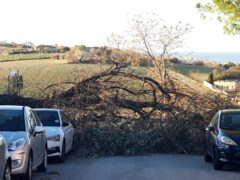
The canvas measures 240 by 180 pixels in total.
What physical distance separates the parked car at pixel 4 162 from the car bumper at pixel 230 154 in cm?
651

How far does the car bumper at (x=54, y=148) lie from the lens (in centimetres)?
1823

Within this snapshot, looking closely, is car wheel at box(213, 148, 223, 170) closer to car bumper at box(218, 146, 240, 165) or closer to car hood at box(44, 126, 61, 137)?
car bumper at box(218, 146, 240, 165)

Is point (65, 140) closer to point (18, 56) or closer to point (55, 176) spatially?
point (55, 176)

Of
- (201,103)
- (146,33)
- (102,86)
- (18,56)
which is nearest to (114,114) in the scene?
(102,86)

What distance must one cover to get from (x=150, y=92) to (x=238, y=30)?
15.6 ft

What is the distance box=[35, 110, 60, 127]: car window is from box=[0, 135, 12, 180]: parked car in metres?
7.77

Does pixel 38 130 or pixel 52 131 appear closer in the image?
pixel 38 130

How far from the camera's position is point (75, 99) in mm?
24141

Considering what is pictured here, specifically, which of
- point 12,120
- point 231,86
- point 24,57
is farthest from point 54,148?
point 24,57

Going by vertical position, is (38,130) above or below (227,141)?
above

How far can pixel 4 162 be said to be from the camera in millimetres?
11258

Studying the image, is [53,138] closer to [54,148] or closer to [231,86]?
[54,148]

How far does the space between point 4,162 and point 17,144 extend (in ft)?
5.41

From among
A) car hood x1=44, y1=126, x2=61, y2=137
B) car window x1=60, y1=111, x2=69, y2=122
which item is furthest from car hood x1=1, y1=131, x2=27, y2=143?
car window x1=60, y1=111, x2=69, y2=122
